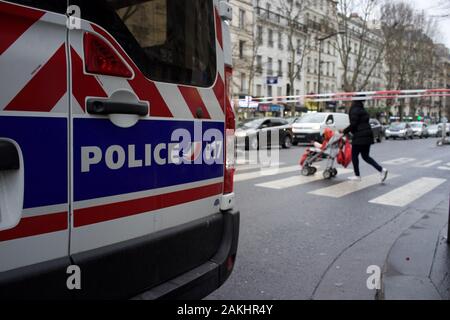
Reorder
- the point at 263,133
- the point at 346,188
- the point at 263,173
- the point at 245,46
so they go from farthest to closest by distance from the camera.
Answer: the point at 245,46, the point at 263,133, the point at 263,173, the point at 346,188

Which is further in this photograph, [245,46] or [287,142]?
[245,46]

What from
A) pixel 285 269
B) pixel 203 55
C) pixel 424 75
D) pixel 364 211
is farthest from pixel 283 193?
pixel 424 75

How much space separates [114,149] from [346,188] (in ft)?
24.2

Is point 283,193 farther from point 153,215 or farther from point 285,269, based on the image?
point 153,215

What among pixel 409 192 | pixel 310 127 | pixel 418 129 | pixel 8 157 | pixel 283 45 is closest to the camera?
pixel 8 157

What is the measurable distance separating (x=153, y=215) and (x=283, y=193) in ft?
19.3

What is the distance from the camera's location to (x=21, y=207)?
64.9 inches

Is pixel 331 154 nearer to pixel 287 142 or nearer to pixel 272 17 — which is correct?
pixel 287 142

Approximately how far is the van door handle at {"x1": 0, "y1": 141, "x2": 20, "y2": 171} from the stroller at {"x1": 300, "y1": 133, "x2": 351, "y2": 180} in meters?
8.72

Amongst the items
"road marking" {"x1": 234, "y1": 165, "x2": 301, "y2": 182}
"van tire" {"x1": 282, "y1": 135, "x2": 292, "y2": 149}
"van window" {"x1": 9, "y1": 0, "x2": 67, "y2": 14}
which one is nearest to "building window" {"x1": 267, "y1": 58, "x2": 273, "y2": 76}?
"van tire" {"x1": 282, "y1": 135, "x2": 292, "y2": 149}

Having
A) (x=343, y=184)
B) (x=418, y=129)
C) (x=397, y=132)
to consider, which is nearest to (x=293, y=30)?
(x=397, y=132)

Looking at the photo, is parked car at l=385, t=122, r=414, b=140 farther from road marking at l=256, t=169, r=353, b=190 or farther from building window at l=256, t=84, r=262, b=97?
road marking at l=256, t=169, r=353, b=190

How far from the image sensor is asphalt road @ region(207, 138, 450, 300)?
3762mm

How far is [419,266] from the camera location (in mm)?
3924
